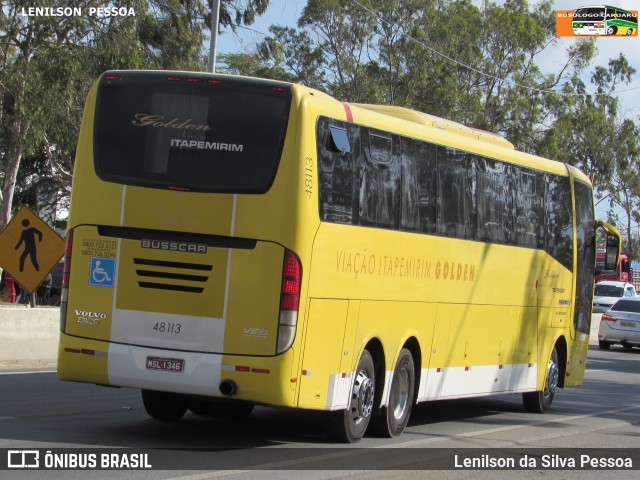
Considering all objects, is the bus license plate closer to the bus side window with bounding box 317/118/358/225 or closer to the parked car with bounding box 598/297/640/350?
the bus side window with bounding box 317/118/358/225

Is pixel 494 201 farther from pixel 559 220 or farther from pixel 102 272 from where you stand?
pixel 102 272

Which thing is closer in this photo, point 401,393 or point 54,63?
point 401,393

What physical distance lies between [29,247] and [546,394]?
364 inches

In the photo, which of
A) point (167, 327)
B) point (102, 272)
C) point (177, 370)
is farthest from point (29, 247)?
point (177, 370)

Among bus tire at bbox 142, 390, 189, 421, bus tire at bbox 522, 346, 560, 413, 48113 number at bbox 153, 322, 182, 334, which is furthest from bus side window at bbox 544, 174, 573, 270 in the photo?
48113 number at bbox 153, 322, 182, 334

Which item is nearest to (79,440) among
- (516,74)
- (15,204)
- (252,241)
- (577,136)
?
(252,241)

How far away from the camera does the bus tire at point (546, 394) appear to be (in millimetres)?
16422

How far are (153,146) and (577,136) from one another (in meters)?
61.3

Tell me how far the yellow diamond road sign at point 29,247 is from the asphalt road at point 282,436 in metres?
2.71

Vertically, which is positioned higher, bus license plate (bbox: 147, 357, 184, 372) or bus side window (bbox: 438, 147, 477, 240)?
bus side window (bbox: 438, 147, 477, 240)

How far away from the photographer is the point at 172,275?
10109 mm

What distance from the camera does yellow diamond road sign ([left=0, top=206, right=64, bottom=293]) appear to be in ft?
64.0

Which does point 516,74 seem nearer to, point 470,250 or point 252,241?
point 470,250

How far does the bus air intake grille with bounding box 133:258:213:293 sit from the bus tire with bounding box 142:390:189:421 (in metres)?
2.30
